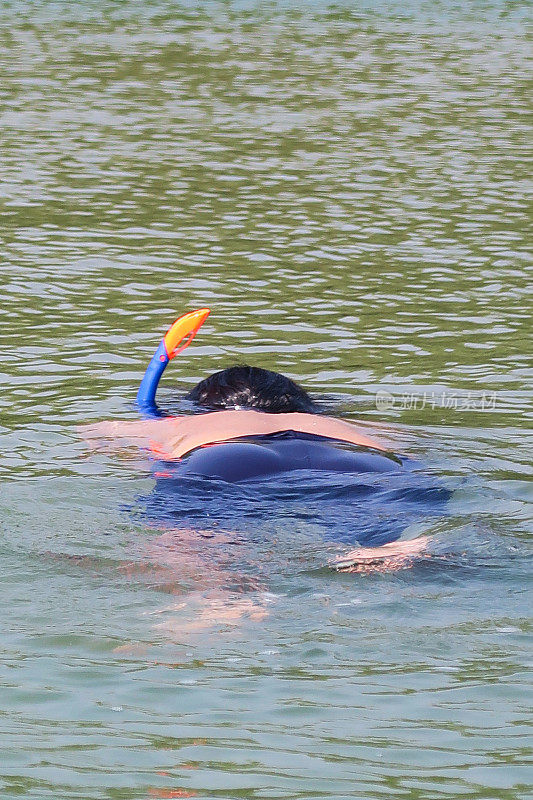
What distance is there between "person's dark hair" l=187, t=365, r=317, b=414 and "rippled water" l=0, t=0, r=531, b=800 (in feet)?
2.01

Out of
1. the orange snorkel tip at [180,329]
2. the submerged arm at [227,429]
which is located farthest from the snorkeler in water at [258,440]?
the orange snorkel tip at [180,329]

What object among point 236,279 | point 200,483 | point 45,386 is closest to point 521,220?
point 236,279

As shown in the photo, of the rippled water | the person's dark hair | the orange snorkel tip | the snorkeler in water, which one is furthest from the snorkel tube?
the person's dark hair

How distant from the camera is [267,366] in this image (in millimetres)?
10219

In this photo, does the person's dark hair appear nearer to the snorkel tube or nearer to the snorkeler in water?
the snorkeler in water

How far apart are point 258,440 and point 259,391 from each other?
Answer: 627 millimetres

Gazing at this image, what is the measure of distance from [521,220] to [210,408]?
7.92 m

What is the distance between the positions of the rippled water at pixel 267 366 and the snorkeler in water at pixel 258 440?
0.53 ft

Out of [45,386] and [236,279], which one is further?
[236,279]

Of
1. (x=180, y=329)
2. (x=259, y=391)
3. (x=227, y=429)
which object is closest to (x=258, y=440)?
(x=227, y=429)

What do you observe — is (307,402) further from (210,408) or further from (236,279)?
(236,279)

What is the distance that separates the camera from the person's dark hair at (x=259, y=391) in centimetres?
757

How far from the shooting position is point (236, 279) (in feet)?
41.7

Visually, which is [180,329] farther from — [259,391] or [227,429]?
[227,429]
